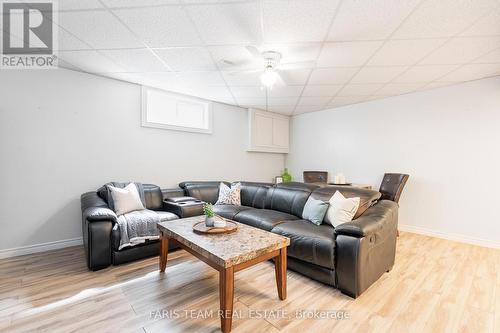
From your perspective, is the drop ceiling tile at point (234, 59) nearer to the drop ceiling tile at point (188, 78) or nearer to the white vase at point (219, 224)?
the drop ceiling tile at point (188, 78)

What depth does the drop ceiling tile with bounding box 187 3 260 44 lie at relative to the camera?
1.85 metres

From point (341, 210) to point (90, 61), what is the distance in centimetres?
370

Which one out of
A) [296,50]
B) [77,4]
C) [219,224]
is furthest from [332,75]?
[77,4]

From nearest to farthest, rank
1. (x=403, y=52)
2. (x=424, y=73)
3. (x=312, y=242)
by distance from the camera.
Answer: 1. (x=312, y=242)
2. (x=403, y=52)
3. (x=424, y=73)

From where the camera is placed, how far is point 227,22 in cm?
203

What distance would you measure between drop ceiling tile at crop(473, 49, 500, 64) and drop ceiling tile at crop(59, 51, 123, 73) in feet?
15.3

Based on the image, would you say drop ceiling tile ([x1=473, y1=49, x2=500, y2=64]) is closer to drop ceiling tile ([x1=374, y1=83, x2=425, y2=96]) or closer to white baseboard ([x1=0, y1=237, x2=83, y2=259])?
drop ceiling tile ([x1=374, y1=83, x2=425, y2=96])

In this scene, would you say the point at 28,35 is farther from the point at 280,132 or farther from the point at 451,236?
the point at 451,236

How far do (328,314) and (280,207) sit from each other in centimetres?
181

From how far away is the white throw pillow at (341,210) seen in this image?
249 cm

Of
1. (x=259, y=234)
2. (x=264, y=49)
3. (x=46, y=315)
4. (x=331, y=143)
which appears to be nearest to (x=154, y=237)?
(x=46, y=315)

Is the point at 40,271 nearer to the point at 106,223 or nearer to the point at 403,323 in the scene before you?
the point at 106,223

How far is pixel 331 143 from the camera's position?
523 cm

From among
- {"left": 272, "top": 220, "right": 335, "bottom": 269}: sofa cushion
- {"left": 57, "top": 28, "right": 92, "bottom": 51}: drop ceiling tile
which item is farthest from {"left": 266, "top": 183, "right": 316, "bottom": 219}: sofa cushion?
{"left": 57, "top": 28, "right": 92, "bottom": 51}: drop ceiling tile
